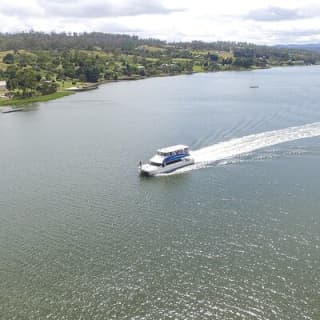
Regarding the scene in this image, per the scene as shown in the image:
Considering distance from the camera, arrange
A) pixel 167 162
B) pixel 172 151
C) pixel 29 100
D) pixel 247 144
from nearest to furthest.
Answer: pixel 167 162 < pixel 172 151 < pixel 247 144 < pixel 29 100

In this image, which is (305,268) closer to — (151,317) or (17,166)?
(151,317)

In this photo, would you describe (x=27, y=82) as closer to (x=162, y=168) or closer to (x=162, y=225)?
(x=162, y=168)

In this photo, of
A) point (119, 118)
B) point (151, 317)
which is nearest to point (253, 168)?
point (151, 317)

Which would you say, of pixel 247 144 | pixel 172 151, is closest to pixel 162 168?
pixel 172 151

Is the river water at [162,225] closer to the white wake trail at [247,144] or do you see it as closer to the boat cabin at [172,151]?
the white wake trail at [247,144]

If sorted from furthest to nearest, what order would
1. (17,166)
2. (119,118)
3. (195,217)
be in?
(119,118) → (17,166) → (195,217)

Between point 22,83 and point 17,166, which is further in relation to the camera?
point 22,83

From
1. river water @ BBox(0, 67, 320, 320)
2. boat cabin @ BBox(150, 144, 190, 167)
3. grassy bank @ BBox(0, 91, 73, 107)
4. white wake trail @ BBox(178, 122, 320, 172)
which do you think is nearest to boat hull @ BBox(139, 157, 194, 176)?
boat cabin @ BBox(150, 144, 190, 167)
